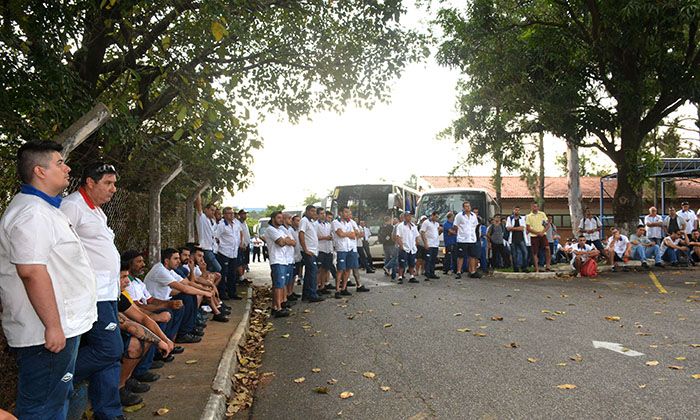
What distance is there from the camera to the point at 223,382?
524cm

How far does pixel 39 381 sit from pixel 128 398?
1.80 m

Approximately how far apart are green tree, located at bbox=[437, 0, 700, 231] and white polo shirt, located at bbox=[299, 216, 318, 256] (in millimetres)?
8085

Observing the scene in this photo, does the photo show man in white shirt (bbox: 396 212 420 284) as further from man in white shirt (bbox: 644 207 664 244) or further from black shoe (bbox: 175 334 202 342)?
black shoe (bbox: 175 334 202 342)

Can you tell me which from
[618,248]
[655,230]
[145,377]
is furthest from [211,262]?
[655,230]

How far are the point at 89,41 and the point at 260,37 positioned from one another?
3.74 meters

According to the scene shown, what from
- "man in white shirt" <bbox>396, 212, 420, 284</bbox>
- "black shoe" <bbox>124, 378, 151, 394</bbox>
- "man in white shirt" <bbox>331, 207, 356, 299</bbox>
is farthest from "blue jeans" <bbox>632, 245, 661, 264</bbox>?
"black shoe" <bbox>124, 378, 151, 394</bbox>

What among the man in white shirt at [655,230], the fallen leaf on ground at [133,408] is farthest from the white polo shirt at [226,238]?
the man in white shirt at [655,230]

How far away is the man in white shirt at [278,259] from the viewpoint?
972 cm

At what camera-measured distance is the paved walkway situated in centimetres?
457

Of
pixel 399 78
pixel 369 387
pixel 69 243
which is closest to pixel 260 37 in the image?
pixel 399 78

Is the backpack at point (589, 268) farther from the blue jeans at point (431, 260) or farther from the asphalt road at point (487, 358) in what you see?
the blue jeans at point (431, 260)

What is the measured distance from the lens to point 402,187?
22859 millimetres

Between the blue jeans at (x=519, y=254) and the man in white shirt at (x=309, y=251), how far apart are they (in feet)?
20.8

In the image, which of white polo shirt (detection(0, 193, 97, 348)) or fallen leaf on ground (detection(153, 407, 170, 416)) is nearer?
white polo shirt (detection(0, 193, 97, 348))
